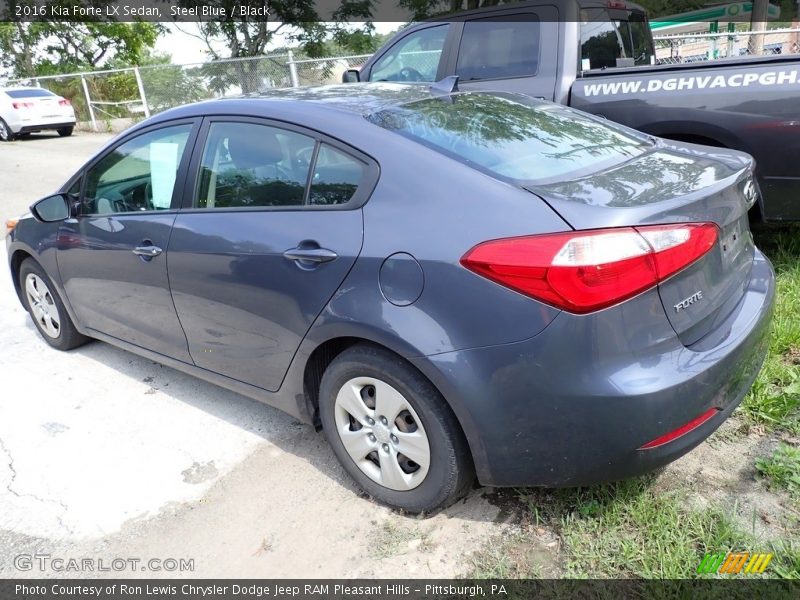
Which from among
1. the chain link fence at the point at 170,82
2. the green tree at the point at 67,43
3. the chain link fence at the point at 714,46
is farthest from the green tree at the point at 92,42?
the chain link fence at the point at 714,46

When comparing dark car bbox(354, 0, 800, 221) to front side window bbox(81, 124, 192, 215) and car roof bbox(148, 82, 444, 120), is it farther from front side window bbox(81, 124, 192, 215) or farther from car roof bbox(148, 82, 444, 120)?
front side window bbox(81, 124, 192, 215)

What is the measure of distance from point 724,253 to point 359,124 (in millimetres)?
1478

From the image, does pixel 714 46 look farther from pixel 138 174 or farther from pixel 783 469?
pixel 138 174

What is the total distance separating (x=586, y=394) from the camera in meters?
2.03

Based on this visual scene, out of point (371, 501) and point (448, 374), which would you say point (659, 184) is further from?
point (371, 501)

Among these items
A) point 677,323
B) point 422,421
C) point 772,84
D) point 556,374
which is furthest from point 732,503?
point 772,84

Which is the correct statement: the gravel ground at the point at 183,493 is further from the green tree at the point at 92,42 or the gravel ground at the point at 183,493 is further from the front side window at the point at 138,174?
the green tree at the point at 92,42

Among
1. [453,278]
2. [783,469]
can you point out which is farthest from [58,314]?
[783,469]

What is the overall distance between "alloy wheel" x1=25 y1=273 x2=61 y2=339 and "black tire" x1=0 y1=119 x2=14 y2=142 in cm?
1550

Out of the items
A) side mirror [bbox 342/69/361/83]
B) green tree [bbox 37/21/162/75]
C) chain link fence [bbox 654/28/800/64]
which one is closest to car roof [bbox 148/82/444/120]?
side mirror [bbox 342/69/361/83]

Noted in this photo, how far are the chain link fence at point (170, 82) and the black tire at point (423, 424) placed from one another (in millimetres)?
12714

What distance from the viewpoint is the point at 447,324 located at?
2.15m

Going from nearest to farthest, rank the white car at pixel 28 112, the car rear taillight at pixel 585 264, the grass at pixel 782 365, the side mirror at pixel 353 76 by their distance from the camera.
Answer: the car rear taillight at pixel 585 264, the grass at pixel 782 365, the side mirror at pixel 353 76, the white car at pixel 28 112

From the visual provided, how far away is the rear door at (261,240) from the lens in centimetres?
250
